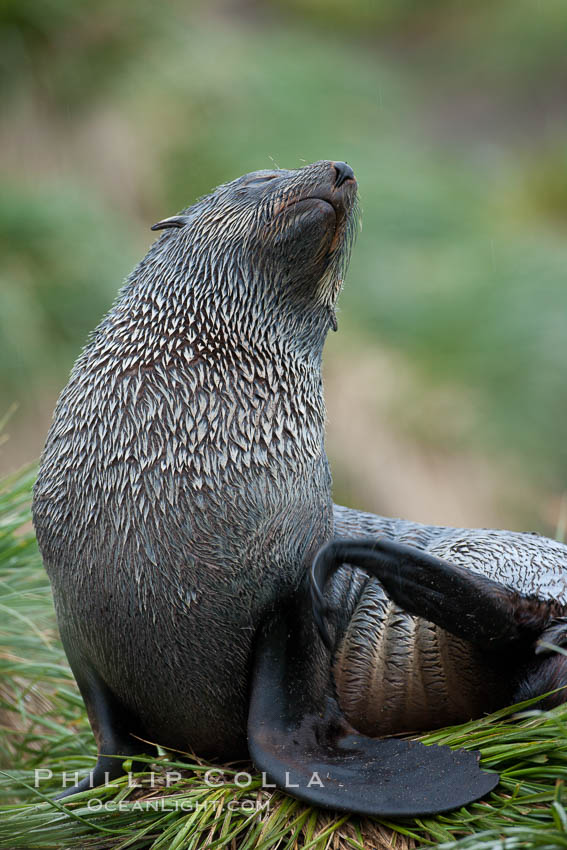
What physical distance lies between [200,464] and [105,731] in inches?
38.3

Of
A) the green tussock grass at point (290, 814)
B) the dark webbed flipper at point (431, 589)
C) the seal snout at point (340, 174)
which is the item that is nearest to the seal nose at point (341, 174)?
the seal snout at point (340, 174)

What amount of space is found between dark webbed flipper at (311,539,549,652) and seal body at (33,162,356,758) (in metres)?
0.18

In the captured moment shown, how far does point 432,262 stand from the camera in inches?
574

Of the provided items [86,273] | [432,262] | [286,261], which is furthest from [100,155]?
[286,261]

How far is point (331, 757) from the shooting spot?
3.06 metres

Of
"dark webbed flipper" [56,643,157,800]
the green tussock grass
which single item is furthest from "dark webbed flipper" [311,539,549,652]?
"dark webbed flipper" [56,643,157,800]

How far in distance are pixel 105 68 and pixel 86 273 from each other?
4.24m

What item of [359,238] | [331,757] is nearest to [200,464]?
[331,757]

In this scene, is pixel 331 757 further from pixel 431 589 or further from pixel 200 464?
pixel 200 464

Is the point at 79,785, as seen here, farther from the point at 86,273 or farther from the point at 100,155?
the point at 100,155

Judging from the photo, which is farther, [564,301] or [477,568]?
[564,301]

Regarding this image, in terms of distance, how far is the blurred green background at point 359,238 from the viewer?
34.0 feet

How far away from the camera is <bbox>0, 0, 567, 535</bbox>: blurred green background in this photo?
10367 mm

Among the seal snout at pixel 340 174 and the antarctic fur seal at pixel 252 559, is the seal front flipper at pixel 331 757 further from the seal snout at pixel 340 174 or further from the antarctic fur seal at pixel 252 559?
the seal snout at pixel 340 174
